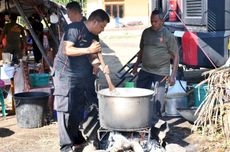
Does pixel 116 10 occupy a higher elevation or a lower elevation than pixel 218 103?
higher

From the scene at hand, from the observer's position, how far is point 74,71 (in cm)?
518

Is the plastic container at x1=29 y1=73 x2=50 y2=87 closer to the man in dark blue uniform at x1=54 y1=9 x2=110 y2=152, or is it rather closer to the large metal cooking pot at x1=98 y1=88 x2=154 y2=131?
the man in dark blue uniform at x1=54 y1=9 x2=110 y2=152

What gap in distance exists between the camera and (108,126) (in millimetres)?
4875

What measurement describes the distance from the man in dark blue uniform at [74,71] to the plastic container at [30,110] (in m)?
1.55

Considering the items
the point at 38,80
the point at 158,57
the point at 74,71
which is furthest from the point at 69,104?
the point at 38,80

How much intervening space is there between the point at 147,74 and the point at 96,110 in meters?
1.06

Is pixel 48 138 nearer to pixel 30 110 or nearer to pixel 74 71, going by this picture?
pixel 30 110

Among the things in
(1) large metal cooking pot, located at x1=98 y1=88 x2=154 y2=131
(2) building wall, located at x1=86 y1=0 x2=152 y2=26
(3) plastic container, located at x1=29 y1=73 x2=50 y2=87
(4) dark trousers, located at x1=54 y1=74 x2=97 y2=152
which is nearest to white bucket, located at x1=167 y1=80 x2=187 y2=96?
(3) plastic container, located at x1=29 y1=73 x2=50 y2=87

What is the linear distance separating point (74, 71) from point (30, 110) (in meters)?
1.92

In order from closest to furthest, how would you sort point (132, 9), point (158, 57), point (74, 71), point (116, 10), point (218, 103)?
point (74, 71) → point (218, 103) → point (158, 57) → point (132, 9) → point (116, 10)

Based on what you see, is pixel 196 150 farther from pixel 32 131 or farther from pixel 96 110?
pixel 32 131

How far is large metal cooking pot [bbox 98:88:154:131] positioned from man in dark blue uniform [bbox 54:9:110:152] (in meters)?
0.47

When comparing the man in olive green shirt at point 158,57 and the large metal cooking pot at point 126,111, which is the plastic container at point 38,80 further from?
the large metal cooking pot at point 126,111

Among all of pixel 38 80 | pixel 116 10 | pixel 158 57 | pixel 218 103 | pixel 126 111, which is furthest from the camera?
pixel 116 10
